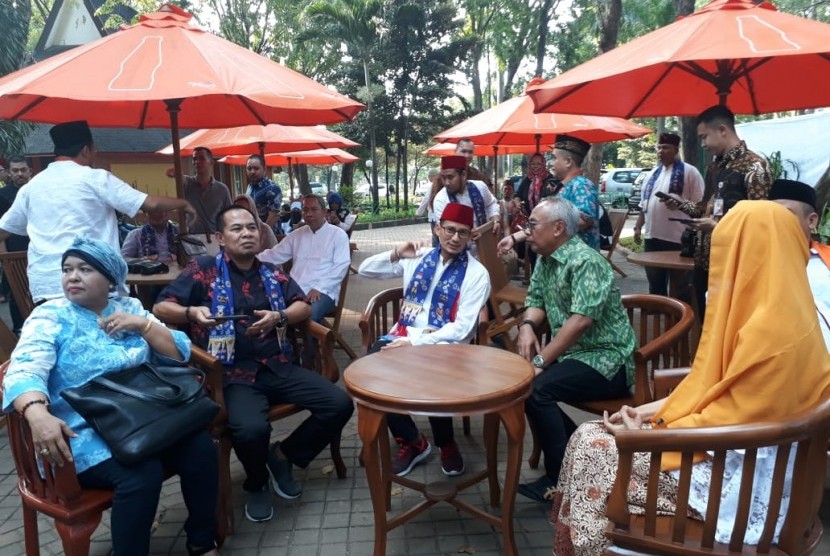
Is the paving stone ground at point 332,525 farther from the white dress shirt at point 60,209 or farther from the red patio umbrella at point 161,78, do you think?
the red patio umbrella at point 161,78

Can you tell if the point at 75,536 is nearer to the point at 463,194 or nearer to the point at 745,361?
the point at 745,361

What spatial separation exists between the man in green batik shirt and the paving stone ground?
1.02ft

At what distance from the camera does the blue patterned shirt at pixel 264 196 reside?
25.1ft

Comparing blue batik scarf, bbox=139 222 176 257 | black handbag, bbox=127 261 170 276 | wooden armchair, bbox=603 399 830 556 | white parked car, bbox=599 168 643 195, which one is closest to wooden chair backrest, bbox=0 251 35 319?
black handbag, bbox=127 261 170 276

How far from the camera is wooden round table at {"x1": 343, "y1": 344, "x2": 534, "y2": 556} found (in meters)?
2.28

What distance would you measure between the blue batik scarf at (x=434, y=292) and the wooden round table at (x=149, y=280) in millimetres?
1667

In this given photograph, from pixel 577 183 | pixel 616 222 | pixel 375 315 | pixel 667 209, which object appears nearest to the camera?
pixel 375 315

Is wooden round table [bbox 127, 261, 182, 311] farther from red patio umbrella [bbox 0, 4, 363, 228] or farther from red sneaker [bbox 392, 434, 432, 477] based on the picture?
red sneaker [bbox 392, 434, 432, 477]

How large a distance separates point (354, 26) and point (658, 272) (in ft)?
56.3

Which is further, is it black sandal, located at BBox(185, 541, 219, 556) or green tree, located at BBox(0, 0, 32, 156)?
green tree, located at BBox(0, 0, 32, 156)

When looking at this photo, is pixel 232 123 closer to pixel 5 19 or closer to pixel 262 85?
pixel 262 85

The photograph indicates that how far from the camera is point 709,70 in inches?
163

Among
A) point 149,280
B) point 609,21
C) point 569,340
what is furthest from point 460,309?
point 609,21

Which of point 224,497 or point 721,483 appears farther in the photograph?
point 224,497
